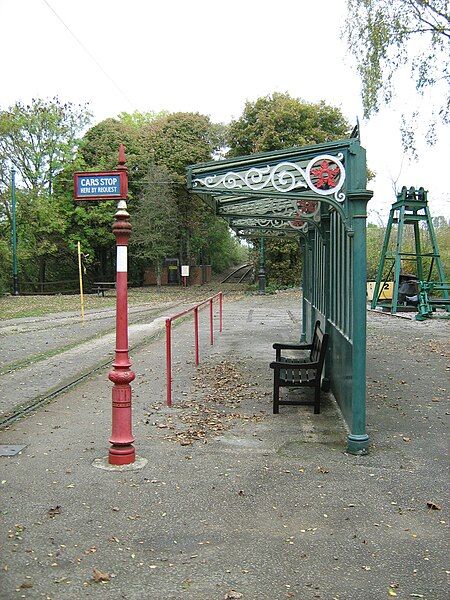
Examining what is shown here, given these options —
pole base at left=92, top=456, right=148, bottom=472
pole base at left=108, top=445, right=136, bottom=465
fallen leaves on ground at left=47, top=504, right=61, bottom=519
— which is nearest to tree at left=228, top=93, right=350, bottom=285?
pole base at left=92, top=456, right=148, bottom=472

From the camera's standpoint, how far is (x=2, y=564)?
13.3 ft

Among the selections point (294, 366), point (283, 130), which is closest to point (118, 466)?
point (294, 366)

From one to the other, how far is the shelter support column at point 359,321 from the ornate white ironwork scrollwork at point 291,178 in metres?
0.22

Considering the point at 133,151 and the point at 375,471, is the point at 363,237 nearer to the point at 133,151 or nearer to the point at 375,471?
the point at 375,471

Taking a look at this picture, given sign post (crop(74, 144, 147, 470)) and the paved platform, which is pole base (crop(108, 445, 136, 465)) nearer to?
sign post (crop(74, 144, 147, 470))

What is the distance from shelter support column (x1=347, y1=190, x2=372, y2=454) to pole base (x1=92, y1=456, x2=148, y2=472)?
1.90 meters

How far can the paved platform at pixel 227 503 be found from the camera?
388cm

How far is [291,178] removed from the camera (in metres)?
6.63

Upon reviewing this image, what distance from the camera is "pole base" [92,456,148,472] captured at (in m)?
5.99

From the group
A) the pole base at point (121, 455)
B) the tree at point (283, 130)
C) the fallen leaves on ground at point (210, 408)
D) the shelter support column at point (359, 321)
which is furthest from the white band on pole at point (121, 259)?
the tree at point (283, 130)

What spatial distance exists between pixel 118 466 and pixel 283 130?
35221mm

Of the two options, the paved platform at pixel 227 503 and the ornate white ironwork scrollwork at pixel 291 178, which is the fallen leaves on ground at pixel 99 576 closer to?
the paved platform at pixel 227 503

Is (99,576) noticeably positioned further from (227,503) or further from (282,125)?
(282,125)

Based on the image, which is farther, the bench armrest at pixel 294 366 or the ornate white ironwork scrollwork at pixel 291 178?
the bench armrest at pixel 294 366
